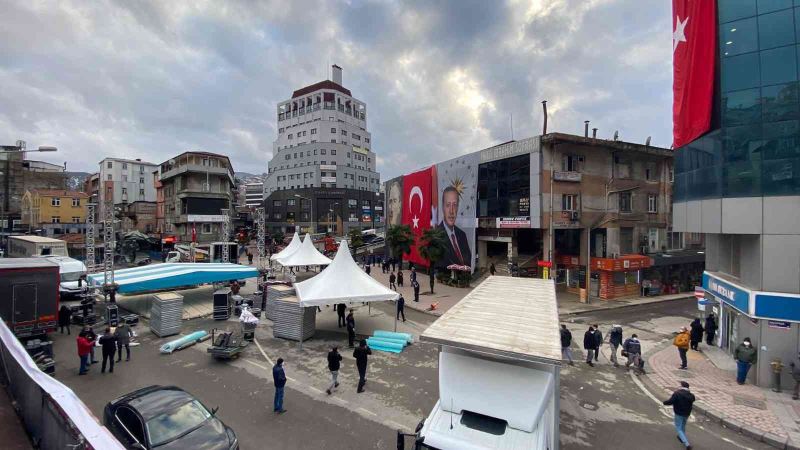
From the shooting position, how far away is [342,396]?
1096 centimetres

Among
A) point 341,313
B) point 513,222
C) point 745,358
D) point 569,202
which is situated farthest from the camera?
point 513,222

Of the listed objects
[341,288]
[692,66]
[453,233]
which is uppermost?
[692,66]

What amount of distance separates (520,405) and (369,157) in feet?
359

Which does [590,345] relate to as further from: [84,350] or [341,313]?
[84,350]

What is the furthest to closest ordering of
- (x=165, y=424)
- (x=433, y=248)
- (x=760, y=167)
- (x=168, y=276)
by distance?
(x=433, y=248)
(x=168, y=276)
(x=760, y=167)
(x=165, y=424)

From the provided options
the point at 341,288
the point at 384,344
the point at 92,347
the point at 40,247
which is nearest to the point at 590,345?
the point at 384,344

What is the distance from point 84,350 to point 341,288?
945 cm

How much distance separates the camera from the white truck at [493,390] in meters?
5.84

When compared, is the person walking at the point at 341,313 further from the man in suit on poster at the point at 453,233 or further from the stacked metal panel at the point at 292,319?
the man in suit on poster at the point at 453,233

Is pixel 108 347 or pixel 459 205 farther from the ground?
pixel 459 205

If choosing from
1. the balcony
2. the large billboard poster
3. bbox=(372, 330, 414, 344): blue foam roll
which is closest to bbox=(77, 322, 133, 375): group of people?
bbox=(372, 330, 414, 344): blue foam roll

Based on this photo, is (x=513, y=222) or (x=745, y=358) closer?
(x=745, y=358)

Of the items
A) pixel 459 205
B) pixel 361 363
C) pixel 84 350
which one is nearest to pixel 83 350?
pixel 84 350

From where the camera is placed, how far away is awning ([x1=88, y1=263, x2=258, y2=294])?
19969 millimetres
